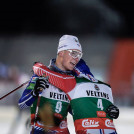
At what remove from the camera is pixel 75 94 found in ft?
11.1

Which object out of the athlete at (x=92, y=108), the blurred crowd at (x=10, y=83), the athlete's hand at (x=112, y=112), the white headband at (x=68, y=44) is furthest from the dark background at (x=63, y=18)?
the athlete's hand at (x=112, y=112)

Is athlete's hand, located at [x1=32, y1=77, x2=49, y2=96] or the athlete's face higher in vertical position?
the athlete's face

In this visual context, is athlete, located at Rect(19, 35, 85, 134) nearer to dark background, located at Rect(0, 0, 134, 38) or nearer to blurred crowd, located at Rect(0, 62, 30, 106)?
blurred crowd, located at Rect(0, 62, 30, 106)

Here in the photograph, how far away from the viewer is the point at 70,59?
3.64 m

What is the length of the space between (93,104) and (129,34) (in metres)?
16.2

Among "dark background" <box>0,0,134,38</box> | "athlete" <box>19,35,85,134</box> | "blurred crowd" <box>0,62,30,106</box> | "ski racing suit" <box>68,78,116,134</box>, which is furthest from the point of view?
"dark background" <box>0,0,134,38</box>

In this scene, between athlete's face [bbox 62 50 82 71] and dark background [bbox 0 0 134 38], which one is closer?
athlete's face [bbox 62 50 82 71]

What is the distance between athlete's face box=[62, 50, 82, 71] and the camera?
3.62 meters

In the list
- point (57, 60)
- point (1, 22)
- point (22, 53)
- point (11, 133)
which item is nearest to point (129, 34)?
point (22, 53)

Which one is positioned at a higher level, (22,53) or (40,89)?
(22,53)

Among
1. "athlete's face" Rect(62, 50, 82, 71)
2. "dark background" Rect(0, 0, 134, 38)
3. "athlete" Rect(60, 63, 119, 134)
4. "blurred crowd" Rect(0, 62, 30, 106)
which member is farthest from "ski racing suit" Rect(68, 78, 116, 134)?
"dark background" Rect(0, 0, 134, 38)

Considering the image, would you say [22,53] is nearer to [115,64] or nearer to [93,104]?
[115,64]

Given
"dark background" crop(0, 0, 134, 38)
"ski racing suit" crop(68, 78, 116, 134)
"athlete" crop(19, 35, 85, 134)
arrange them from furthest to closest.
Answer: "dark background" crop(0, 0, 134, 38), "athlete" crop(19, 35, 85, 134), "ski racing suit" crop(68, 78, 116, 134)

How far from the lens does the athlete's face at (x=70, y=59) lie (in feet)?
11.9
